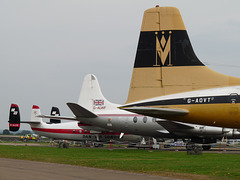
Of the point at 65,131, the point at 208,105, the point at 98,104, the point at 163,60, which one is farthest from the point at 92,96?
the point at 208,105

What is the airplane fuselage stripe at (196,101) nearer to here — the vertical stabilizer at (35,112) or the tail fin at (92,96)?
the tail fin at (92,96)

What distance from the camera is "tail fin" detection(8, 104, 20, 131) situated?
52438mm

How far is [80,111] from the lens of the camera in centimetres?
3844

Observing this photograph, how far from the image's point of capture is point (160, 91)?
16.4 m

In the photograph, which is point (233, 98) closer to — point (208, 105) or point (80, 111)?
point (208, 105)

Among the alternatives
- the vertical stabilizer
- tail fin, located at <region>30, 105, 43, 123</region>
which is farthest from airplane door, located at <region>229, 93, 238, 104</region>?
the vertical stabilizer

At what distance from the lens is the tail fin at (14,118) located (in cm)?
5244

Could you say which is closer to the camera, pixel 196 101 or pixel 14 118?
pixel 196 101

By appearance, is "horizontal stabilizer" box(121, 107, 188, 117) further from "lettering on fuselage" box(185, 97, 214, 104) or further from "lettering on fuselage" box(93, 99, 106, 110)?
"lettering on fuselage" box(93, 99, 106, 110)

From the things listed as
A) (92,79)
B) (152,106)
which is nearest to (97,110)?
(92,79)

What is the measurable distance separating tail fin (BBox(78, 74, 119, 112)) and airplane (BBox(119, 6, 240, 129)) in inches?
1078

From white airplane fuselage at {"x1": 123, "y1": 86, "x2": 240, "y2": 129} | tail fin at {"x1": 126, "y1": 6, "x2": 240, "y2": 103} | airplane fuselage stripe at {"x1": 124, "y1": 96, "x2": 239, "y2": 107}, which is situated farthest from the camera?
tail fin at {"x1": 126, "y1": 6, "x2": 240, "y2": 103}

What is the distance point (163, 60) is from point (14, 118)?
131 ft

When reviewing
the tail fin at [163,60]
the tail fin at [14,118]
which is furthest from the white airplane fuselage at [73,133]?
the tail fin at [163,60]
